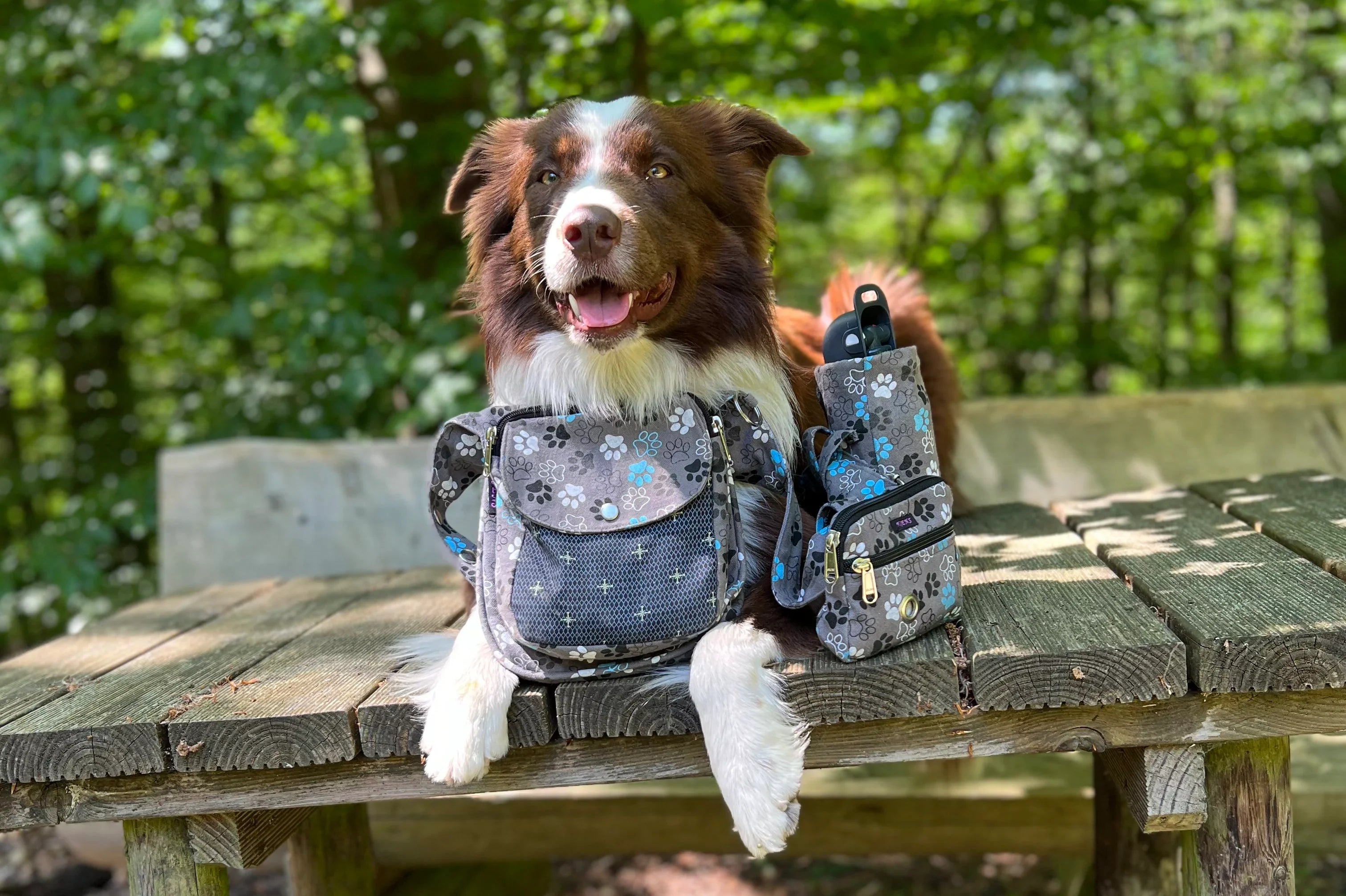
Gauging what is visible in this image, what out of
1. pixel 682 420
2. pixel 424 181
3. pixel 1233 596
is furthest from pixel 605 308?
pixel 424 181

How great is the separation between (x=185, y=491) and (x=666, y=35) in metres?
2.63

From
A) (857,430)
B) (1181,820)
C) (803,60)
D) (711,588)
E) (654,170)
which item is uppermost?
(803,60)

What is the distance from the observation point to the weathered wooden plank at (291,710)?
188 centimetres

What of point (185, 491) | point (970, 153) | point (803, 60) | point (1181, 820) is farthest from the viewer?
point (970, 153)

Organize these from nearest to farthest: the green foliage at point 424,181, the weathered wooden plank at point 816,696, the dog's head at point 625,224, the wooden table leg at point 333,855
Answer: the weathered wooden plank at point 816,696 < the dog's head at point 625,224 < the wooden table leg at point 333,855 < the green foliage at point 424,181

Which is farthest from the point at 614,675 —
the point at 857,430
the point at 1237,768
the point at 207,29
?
the point at 207,29

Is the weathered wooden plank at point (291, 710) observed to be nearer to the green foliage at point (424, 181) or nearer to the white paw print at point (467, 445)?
the white paw print at point (467, 445)

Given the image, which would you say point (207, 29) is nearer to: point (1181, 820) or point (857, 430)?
point (857, 430)

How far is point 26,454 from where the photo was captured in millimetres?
7086

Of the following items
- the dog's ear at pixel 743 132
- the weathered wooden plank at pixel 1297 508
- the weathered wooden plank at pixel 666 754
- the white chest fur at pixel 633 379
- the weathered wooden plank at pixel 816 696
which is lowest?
the weathered wooden plank at pixel 666 754

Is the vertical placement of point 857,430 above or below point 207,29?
below

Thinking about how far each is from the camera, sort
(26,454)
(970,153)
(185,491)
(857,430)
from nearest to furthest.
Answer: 1. (857,430)
2. (185,491)
3. (26,454)
4. (970,153)

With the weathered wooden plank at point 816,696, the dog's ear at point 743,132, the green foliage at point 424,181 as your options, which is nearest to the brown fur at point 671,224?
the dog's ear at point 743,132

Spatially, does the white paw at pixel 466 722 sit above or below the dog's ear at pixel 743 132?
below
